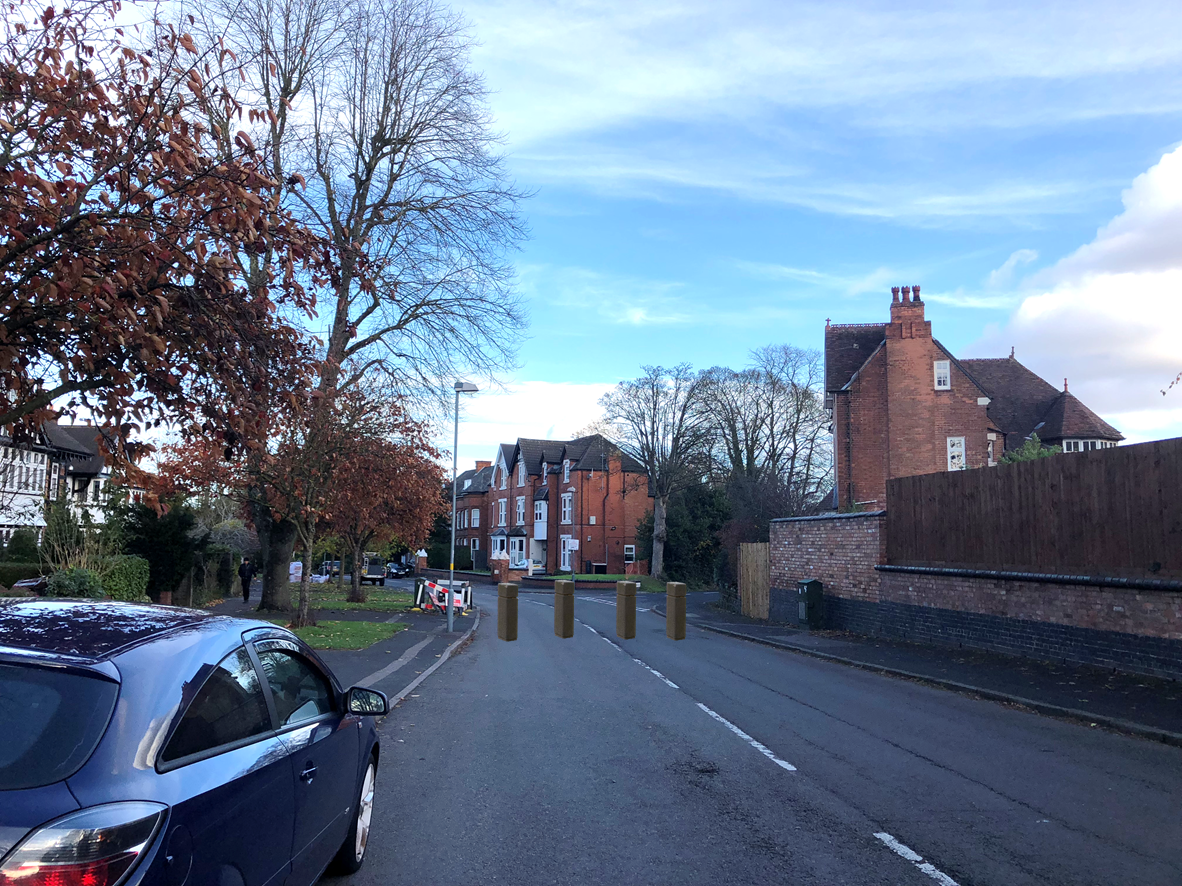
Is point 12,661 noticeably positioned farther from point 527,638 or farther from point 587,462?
point 587,462

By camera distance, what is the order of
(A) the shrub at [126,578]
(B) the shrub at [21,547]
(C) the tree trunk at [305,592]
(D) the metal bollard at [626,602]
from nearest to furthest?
(D) the metal bollard at [626,602]
(C) the tree trunk at [305,592]
(A) the shrub at [126,578]
(B) the shrub at [21,547]

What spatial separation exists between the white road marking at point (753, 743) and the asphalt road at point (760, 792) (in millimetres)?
19

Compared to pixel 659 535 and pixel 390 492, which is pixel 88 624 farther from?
pixel 659 535

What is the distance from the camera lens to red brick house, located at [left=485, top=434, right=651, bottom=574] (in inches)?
2502

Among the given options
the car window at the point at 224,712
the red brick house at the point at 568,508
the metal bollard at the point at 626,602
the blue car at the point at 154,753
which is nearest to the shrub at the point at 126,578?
the metal bollard at the point at 626,602

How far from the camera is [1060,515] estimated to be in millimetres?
13789

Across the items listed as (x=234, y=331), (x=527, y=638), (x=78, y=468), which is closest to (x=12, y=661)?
(x=234, y=331)

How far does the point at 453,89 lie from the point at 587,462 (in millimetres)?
42434

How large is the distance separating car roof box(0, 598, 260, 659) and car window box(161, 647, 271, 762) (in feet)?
0.81

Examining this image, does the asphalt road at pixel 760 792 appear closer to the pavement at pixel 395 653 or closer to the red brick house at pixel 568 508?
the pavement at pixel 395 653

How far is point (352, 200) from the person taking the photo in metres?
23.1

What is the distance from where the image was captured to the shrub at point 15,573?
75.5ft

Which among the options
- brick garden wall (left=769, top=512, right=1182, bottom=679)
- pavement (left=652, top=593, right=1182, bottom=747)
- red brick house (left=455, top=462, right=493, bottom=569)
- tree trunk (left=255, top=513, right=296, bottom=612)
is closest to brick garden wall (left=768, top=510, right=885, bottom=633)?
brick garden wall (left=769, top=512, right=1182, bottom=679)

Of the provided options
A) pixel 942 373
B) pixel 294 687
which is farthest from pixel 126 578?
pixel 942 373
